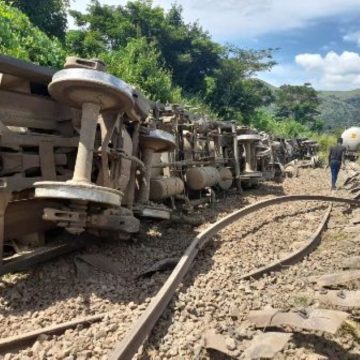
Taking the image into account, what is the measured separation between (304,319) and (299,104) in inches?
2603

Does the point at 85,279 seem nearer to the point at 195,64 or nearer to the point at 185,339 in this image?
the point at 185,339

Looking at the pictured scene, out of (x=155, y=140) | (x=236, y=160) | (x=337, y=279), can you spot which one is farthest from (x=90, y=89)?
(x=236, y=160)

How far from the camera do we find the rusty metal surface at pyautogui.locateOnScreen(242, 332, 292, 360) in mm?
3438

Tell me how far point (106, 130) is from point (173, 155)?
4.35 metres

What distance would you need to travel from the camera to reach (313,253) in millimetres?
7059

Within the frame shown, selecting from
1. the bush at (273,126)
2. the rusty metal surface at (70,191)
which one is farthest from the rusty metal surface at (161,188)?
the bush at (273,126)

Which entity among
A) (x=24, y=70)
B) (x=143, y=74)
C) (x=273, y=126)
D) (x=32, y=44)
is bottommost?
(x=24, y=70)

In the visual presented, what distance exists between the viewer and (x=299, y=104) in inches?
Result: 2635

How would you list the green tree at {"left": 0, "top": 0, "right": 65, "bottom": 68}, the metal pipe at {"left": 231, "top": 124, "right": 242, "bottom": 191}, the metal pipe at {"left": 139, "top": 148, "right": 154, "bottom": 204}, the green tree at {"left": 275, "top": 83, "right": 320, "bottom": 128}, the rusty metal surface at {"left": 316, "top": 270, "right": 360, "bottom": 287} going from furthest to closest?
the green tree at {"left": 275, "top": 83, "right": 320, "bottom": 128}, the green tree at {"left": 0, "top": 0, "right": 65, "bottom": 68}, the metal pipe at {"left": 231, "top": 124, "right": 242, "bottom": 191}, the metal pipe at {"left": 139, "top": 148, "right": 154, "bottom": 204}, the rusty metal surface at {"left": 316, "top": 270, "right": 360, "bottom": 287}

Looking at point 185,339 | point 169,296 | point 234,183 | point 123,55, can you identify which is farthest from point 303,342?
point 123,55

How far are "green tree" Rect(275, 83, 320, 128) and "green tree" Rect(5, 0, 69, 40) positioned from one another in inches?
1753

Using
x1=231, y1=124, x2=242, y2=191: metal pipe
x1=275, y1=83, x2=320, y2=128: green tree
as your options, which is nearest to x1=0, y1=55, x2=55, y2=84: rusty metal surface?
x1=231, y1=124, x2=242, y2=191: metal pipe

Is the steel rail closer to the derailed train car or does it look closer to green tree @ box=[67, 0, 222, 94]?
the derailed train car

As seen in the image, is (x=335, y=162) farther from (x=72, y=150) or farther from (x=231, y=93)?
(x=231, y=93)
